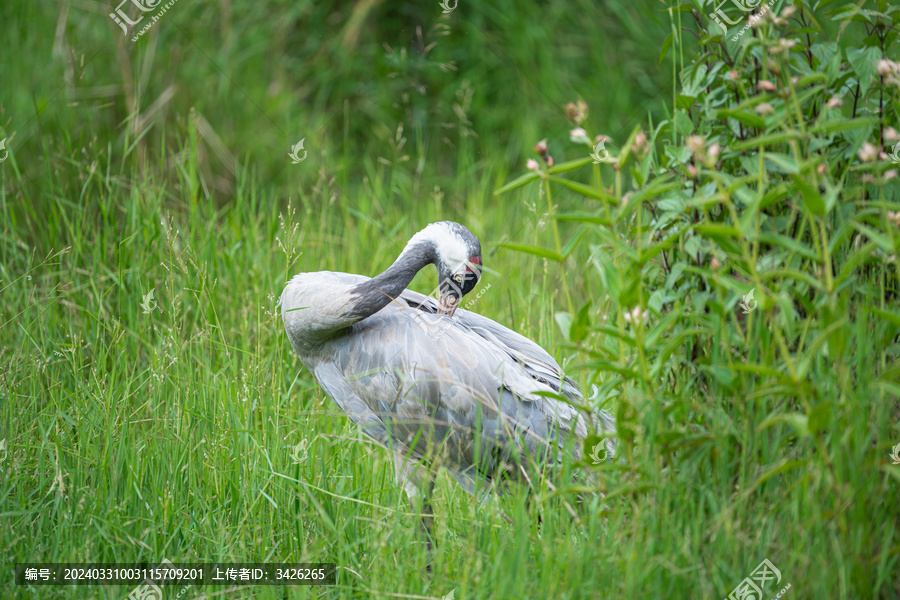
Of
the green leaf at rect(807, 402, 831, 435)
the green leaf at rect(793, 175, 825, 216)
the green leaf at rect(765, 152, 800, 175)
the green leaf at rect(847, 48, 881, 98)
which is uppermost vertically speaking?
the green leaf at rect(847, 48, 881, 98)

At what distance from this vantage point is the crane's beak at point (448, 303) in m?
3.22

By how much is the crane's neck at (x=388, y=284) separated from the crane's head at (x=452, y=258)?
19 mm

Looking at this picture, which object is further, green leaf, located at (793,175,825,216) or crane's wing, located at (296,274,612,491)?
crane's wing, located at (296,274,612,491)

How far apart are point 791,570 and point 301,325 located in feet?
6.60

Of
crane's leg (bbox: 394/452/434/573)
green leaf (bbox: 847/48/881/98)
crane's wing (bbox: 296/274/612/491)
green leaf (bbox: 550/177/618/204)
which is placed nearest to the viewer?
green leaf (bbox: 550/177/618/204)

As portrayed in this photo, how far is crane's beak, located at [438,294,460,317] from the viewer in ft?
10.6

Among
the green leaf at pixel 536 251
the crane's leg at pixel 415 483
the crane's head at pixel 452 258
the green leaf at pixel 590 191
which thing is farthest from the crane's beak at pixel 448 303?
the green leaf at pixel 590 191

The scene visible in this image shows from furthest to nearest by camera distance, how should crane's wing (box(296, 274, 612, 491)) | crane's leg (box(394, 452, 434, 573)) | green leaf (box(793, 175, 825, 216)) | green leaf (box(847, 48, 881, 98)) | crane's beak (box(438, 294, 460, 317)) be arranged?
crane's beak (box(438, 294, 460, 317))
crane's wing (box(296, 274, 612, 491))
crane's leg (box(394, 452, 434, 573))
green leaf (box(847, 48, 881, 98))
green leaf (box(793, 175, 825, 216))

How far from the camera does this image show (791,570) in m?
2.00

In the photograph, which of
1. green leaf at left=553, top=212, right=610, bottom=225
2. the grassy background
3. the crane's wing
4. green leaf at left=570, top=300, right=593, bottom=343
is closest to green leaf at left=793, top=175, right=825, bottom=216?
the grassy background

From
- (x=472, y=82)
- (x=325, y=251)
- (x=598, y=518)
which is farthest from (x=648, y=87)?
(x=598, y=518)

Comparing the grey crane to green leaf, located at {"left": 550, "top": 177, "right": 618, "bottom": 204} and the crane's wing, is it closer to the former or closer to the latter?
the crane's wing

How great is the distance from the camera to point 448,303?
10.6 ft

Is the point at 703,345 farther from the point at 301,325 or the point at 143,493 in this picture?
the point at 143,493
